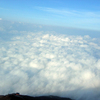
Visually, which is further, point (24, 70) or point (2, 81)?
point (24, 70)

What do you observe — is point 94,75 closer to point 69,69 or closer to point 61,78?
point 69,69

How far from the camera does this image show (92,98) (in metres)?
Result: 73.0

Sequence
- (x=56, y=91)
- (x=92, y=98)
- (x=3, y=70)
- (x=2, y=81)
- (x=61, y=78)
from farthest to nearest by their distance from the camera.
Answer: (x=3, y=70)
(x=61, y=78)
(x=2, y=81)
(x=56, y=91)
(x=92, y=98)

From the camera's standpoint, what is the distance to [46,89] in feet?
266

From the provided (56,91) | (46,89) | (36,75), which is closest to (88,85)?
(56,91)

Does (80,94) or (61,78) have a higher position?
(61,78)

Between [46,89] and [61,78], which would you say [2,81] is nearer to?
[46,89]

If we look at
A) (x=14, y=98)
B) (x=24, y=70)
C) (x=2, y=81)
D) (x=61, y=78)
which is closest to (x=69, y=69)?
(x=61, y=78)

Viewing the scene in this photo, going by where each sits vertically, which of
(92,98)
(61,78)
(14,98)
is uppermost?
(61,78)

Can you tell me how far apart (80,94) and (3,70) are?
87.2 meters

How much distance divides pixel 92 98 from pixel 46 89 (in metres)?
38.0

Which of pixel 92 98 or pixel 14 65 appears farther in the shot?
pixel 14 65

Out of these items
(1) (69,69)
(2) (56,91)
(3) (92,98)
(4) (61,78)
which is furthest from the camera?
(1) (69,69)

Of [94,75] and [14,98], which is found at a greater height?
[94,75]
